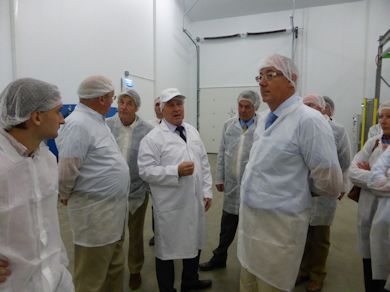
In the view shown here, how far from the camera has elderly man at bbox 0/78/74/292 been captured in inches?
32.2

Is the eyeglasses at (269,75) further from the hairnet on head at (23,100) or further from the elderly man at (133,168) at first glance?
the elderly man at (133,168)

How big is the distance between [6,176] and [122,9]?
14.6 ft

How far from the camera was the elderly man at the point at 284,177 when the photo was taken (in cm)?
122

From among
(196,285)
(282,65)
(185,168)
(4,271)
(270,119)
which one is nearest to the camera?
(4,271)

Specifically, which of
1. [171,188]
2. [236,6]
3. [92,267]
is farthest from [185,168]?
[236,6]

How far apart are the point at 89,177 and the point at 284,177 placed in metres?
0.98

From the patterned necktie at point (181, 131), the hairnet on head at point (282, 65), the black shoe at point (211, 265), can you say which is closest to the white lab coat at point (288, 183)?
the hairnet on head at point (282, 65)

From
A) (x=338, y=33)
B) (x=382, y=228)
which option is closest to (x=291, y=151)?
(x=382, y=228)

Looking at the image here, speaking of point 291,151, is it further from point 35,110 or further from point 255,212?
point 35,110

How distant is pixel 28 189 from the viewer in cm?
86

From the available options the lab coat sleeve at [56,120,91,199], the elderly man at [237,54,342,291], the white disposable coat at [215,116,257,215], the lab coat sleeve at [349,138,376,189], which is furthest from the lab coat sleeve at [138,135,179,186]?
the lab coat sleeve at [349,138,376,189]

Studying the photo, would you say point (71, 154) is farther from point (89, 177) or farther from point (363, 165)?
point (363, 165)

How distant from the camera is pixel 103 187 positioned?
4.90 ft

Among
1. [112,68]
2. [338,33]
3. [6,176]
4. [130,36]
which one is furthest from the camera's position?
[338,33]
